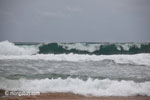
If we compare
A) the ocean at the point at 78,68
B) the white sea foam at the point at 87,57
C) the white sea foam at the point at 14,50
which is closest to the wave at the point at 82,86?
the ocean at the point at 78,68

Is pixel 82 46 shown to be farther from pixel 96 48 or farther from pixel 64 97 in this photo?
pixel 64 97

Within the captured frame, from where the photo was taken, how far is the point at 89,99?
308 centimetres

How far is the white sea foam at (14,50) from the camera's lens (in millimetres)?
3830

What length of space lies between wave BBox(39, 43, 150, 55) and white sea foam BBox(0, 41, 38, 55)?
0.18 m

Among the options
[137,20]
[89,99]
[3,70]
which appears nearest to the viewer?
[89,99]

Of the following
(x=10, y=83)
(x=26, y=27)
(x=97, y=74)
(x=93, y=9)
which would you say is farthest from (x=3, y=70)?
(x=93, y=9)

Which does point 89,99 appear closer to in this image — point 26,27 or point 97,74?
point 97,74

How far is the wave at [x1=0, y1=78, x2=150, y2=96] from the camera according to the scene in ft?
10.7

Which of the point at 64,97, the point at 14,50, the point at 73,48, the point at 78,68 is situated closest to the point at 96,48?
the point at 73,48

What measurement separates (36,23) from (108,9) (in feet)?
3.99

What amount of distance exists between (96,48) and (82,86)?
0.87m

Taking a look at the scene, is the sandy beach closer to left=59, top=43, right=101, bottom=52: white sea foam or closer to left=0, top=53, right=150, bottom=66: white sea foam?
left=0, top=53, right=150, bottom=66: white sea foam

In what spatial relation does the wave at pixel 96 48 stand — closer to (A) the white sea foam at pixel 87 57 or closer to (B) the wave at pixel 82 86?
(A) the white sea foam at pixel 87 57

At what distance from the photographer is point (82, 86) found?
3404 mm
